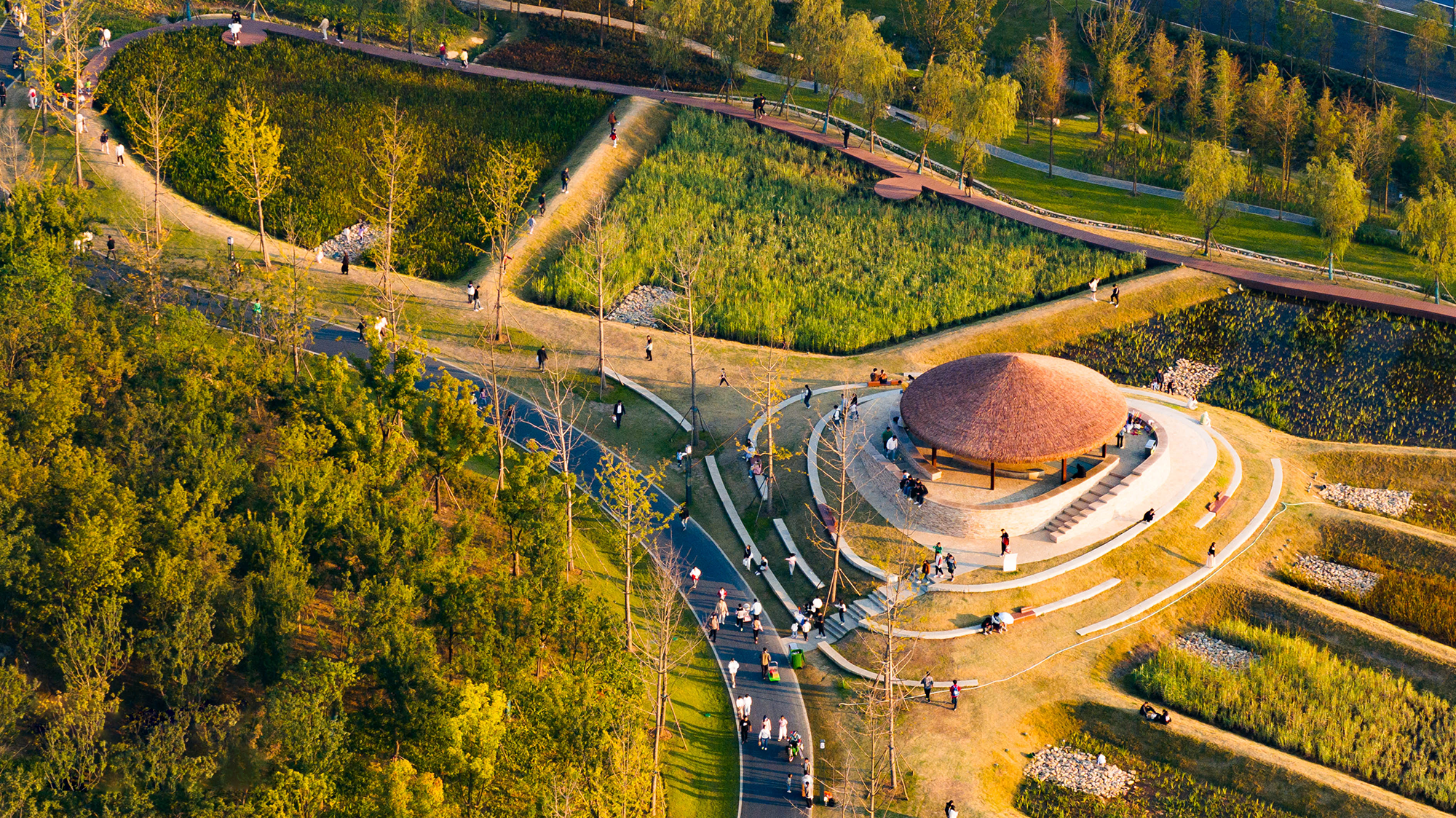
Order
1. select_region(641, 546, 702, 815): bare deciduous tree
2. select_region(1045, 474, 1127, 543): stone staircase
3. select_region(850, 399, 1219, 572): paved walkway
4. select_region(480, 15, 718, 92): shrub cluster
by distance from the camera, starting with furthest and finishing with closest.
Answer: select_region(480, 15, 718, 92): shrub cluster → select_region(1045, 474, 1127, 543): stone staircase → select_region(850, 399, 1219, 572): paved walkway → select_region(641, 546, 702, 815): bare deciduous tree

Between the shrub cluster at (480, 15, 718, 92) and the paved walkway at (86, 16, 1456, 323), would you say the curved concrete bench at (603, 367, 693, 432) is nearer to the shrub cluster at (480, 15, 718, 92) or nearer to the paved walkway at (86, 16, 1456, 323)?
the paved walkway at (86, 16, 1456, 323)

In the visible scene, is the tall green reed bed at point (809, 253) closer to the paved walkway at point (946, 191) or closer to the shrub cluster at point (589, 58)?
the paved walkway at point (946, 191)

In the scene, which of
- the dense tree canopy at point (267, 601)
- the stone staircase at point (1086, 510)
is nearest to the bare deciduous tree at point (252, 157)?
the dense tree canopy at point (267, 601)

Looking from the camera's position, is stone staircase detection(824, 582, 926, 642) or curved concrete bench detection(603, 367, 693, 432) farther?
curved concrete bench detection(603, 367, 693, 432)

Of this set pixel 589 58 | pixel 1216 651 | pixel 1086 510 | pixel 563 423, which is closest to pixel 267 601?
pixel 563 423

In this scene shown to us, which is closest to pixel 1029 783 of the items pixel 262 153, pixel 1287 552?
pixel 1287 552

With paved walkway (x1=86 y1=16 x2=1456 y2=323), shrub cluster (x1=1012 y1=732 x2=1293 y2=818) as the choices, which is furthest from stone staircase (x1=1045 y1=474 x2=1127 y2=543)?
paved walkway (x1=86 y1=16 x2=1456 y2=323)

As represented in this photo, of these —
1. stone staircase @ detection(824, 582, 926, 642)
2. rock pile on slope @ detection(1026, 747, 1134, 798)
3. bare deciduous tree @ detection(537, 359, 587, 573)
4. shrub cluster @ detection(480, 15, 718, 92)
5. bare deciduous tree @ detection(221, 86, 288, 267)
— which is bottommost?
rock pile on slope @ detection(1026, 747, 1134, 798)
